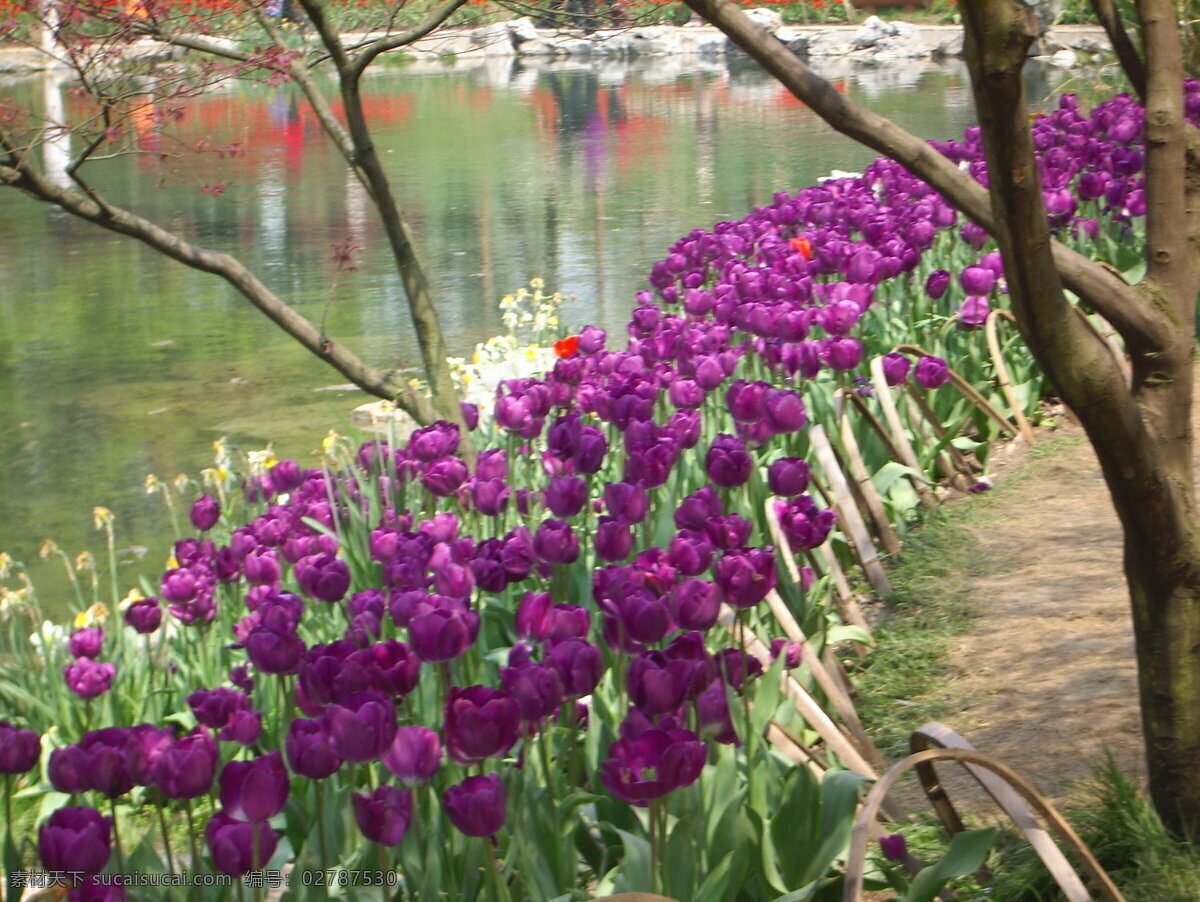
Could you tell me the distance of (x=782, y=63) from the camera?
6.95ft

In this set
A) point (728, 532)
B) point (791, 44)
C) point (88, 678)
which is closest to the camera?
point (728, 532)

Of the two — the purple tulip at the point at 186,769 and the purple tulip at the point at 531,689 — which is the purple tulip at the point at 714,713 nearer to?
the purple tulip at the point at 531,689

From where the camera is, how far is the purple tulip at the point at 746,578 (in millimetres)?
2012

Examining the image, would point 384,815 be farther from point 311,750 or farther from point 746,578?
point 746,578

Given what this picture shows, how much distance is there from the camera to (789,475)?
257 centimetres

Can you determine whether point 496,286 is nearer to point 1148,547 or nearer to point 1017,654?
point 1017,654

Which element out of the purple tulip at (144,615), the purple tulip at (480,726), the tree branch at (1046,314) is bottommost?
the purple tulip at (144,615)

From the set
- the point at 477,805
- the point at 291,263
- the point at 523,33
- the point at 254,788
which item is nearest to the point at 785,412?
the point at 477,805

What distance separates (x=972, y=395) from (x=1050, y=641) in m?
1.22

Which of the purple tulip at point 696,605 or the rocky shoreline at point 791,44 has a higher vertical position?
the rocky shoreline at point 791,44

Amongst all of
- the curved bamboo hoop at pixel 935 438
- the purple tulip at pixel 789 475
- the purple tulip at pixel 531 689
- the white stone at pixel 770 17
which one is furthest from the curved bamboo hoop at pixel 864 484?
the white stone at pixel 770 17

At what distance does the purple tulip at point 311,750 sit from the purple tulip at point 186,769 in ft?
0.32

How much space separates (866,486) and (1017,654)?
0.68 meters

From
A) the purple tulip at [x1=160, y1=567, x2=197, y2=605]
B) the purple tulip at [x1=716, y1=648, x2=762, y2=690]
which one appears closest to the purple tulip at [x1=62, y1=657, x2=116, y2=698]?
the purple tulip at [x1=160, y1=567, x2=197, y2=605]
